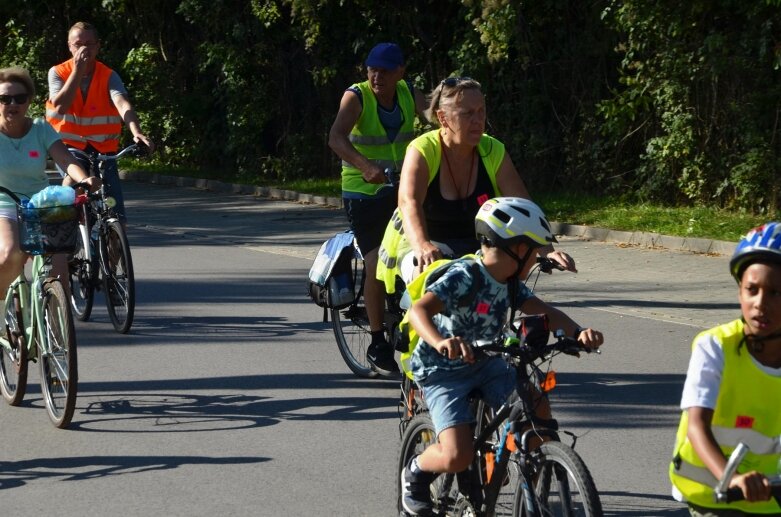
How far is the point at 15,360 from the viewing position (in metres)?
7.37

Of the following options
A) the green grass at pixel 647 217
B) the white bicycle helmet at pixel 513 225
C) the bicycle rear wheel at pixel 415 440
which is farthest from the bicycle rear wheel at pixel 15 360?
the green grass at pixel 647 217

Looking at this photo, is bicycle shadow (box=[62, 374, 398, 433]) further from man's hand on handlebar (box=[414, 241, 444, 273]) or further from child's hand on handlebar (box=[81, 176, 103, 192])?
man's hand on handlebar (box=[414, 241, 444, 273])

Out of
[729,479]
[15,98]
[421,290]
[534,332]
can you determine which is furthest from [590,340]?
[15,98]

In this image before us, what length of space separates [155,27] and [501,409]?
23.1m

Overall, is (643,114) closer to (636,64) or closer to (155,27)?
(636,64)

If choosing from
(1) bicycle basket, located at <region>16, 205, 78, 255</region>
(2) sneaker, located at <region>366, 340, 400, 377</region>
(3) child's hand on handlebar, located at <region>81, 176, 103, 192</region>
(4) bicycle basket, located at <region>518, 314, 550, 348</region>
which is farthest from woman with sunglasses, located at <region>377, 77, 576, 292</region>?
(3) child's hand on handlebar, located at <region>81, 176, 103, 192</region>

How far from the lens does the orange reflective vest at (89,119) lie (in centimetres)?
983

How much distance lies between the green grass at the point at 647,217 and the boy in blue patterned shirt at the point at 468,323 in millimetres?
8918

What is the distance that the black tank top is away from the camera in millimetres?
6059

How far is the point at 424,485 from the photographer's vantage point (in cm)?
475

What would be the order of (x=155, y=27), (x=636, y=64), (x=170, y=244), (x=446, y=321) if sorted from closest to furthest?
1. (x=446, y=321)
2. (x=170, y=244)
3. (x=636, y=64)
4. (x=155, y=27)

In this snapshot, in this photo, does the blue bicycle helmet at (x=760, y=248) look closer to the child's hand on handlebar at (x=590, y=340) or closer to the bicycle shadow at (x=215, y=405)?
the child's hand on handlebar at (x=590, y=340)

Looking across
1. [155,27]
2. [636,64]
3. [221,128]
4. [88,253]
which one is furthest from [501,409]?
[155,27]

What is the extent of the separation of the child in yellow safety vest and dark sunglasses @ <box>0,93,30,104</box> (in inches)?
192
